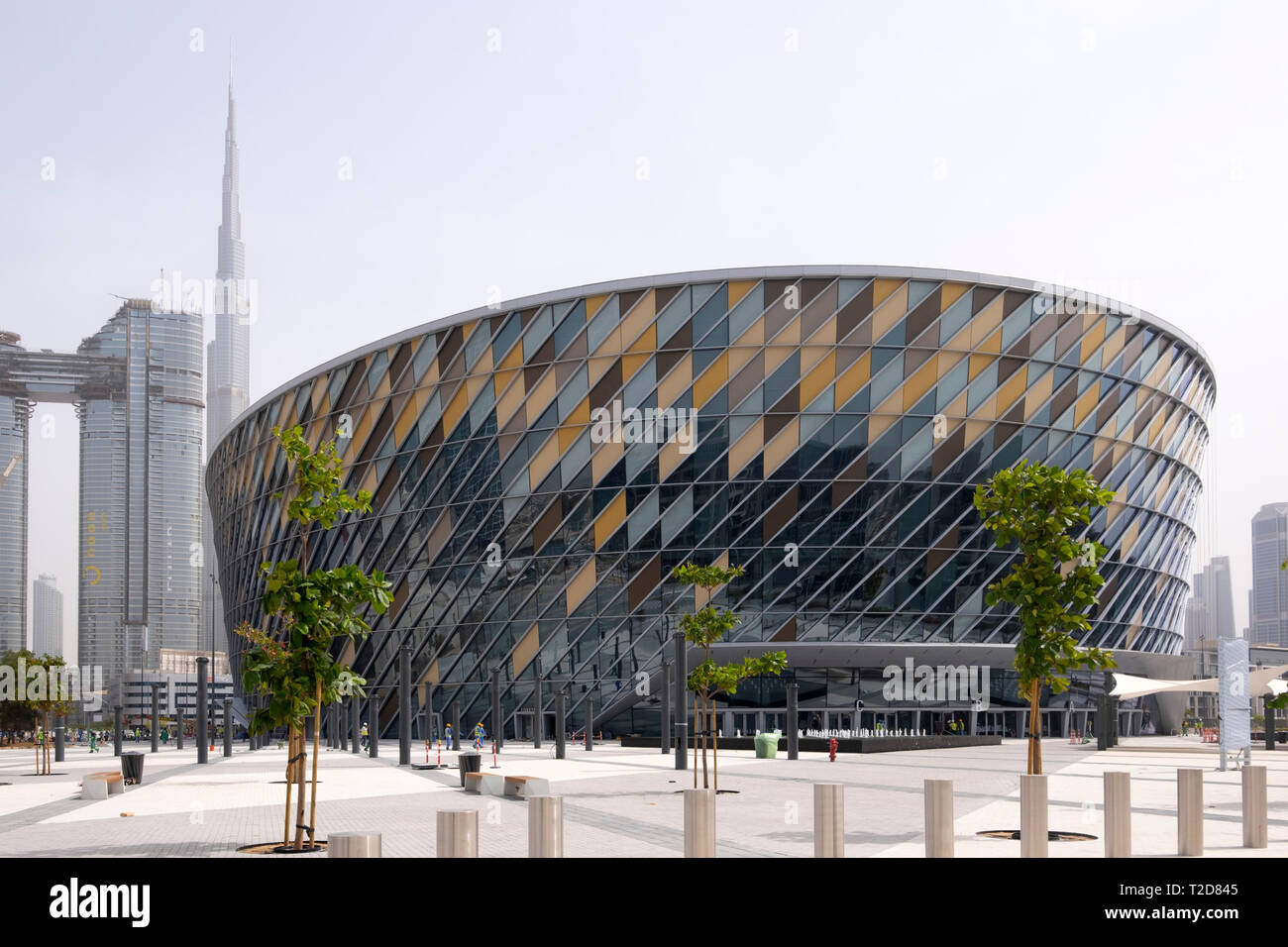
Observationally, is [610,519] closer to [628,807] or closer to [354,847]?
[628,807]

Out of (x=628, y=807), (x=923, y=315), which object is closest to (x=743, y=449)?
(x=923, y=315)

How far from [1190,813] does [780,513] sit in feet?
138

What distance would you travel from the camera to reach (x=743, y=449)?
55.7 meters

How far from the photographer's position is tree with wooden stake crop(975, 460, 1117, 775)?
1775cm

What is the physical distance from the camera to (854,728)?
5700cm

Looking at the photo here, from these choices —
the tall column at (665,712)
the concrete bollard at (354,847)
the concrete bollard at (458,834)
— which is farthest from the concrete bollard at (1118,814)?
the tall column at (665,712)

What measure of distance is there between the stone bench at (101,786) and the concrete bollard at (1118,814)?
2070 cm

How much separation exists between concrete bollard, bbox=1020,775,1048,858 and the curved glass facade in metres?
43.2

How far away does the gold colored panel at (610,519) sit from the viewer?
5688 centimetres

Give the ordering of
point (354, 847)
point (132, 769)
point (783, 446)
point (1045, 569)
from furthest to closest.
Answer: point (783, 446), point (132, 769), point (1045, 569), point (354, 847)
